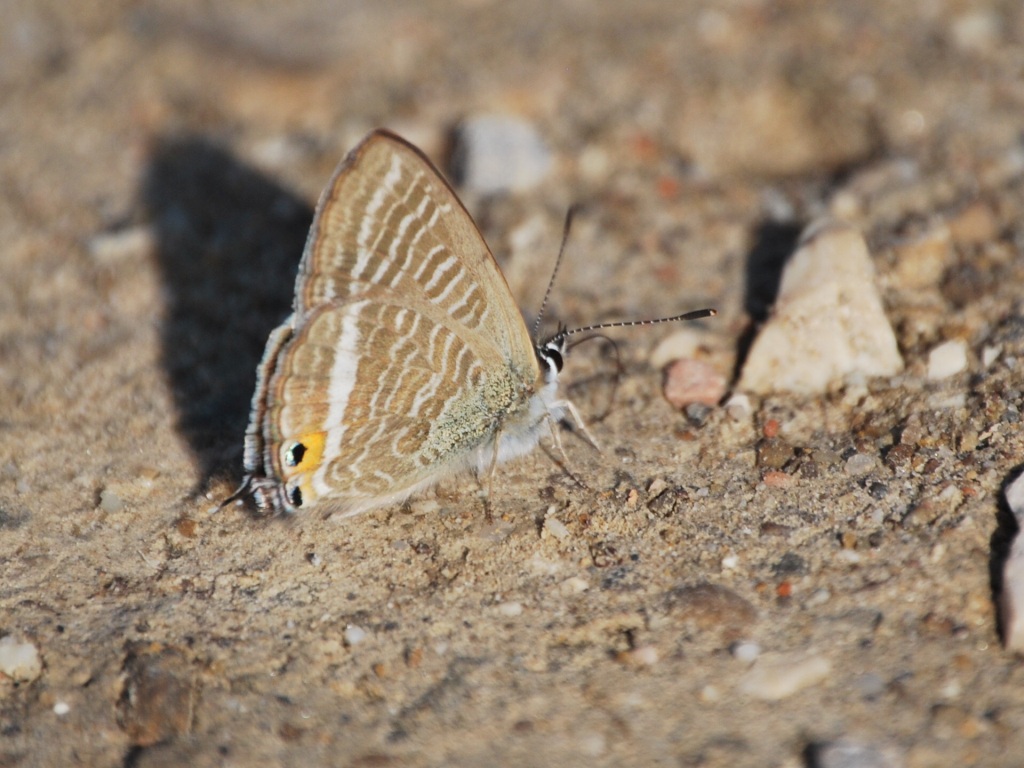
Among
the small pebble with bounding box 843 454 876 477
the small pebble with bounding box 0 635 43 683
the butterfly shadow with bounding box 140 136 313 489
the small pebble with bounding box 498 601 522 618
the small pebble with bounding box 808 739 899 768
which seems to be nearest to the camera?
the small pebble with bounding box 808 739 899 768

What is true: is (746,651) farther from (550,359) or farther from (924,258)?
(924,258)

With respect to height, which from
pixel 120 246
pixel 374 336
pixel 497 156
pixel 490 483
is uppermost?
pixel 497 156

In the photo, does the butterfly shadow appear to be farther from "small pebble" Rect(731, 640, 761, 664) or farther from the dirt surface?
"small pebble" Rect(731, 640, 761, 664)

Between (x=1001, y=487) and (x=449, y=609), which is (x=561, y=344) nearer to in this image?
(x=449, y=609)

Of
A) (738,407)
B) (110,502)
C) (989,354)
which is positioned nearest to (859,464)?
(738,407)

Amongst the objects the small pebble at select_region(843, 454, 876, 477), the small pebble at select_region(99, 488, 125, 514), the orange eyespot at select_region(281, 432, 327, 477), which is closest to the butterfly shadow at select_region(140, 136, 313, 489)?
the small pebble at select_region(99, 488, 125, 514)

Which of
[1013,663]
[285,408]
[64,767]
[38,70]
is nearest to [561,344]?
[285,408]

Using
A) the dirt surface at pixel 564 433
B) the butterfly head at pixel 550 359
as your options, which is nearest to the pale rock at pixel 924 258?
the dirt surface at pixel 564 433
